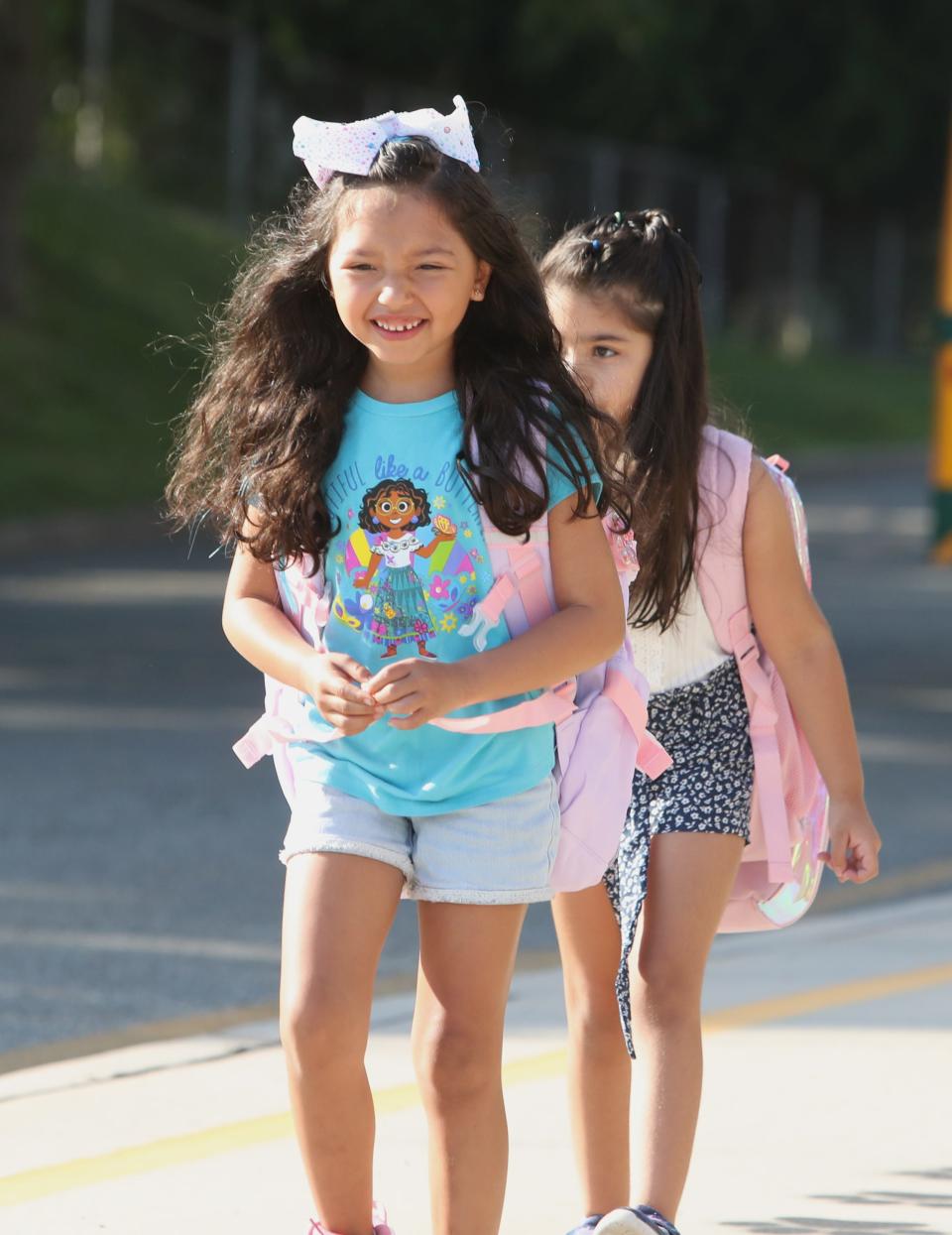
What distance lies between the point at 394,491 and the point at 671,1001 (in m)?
0.91

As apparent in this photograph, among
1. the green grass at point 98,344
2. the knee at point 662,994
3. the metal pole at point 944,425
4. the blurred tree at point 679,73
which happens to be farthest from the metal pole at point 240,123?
the knee at point 662,994

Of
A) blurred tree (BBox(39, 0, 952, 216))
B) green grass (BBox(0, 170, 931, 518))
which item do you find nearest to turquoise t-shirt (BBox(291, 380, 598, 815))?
green grass (BBox(0, 170, 931, 518))

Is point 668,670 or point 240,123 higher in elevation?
point 240,123

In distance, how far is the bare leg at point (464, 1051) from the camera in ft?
10.3

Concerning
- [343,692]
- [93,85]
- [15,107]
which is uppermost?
[93,85]

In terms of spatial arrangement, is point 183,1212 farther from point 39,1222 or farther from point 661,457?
point 661,457

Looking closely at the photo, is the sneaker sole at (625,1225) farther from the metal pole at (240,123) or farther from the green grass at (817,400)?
the metal pole at (240,123)

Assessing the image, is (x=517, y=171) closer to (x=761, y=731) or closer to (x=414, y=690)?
(x=761, y=731)

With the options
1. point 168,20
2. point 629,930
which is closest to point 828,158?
point 168,20

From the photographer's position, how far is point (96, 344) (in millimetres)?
20547

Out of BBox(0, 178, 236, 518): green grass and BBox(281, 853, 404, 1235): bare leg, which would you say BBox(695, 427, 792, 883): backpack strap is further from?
BBox(0, 178, 236, 518): green grass

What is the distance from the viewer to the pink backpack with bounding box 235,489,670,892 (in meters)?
3.19

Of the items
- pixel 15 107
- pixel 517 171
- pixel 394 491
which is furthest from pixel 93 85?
pixel 394 491

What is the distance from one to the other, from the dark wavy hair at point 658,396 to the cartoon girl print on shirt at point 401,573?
55cm
